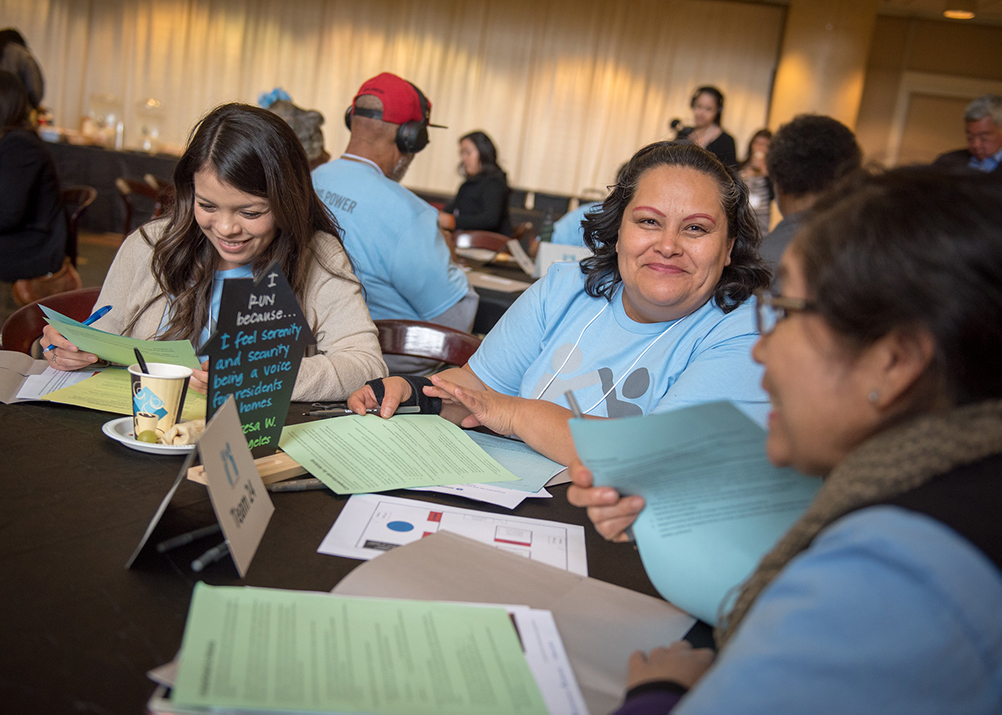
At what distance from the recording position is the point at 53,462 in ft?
3.30

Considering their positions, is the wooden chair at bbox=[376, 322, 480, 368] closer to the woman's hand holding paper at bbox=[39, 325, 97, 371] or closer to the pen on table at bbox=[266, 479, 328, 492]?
the woman's hand holding paper at bbox=[39, 325, 97, 371]

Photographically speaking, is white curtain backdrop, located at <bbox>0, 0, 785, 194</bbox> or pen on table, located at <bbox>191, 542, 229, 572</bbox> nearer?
pen on table, located at <bbox>191, 542, 229, 572</bbox>

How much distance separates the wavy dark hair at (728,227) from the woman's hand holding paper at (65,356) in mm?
973

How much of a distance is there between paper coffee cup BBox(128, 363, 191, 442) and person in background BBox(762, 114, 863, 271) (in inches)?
84.5

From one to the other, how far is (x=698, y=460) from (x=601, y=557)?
248mm

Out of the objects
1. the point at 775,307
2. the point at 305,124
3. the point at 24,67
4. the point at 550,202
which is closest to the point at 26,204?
the point at 305,124

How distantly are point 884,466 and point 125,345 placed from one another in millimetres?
1094

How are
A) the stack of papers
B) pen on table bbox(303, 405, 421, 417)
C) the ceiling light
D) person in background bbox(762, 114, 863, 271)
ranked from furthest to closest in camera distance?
1. the ceiling light
2. person in background bbox(762, 114, 863, 271)
3. pen on table bbox(303, 405, 421, 417)
4. the stack of papers

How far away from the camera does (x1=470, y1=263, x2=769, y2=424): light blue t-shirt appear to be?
52.1 inches

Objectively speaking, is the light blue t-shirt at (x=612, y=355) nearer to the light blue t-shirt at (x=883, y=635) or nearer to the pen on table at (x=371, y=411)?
the pen on table at (x=371, y=411)

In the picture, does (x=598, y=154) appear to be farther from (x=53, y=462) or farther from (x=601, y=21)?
(x=53, y=462)

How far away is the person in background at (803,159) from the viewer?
2.69 m

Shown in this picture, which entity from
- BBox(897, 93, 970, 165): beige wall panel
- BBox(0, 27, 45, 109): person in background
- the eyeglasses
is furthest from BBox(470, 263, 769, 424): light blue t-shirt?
BBox(897, 93, 970, 165): beige wall panel

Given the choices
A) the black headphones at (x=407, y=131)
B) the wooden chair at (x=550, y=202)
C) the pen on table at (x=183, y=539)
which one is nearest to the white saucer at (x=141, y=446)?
the pen on table at (x=183, y=539)
